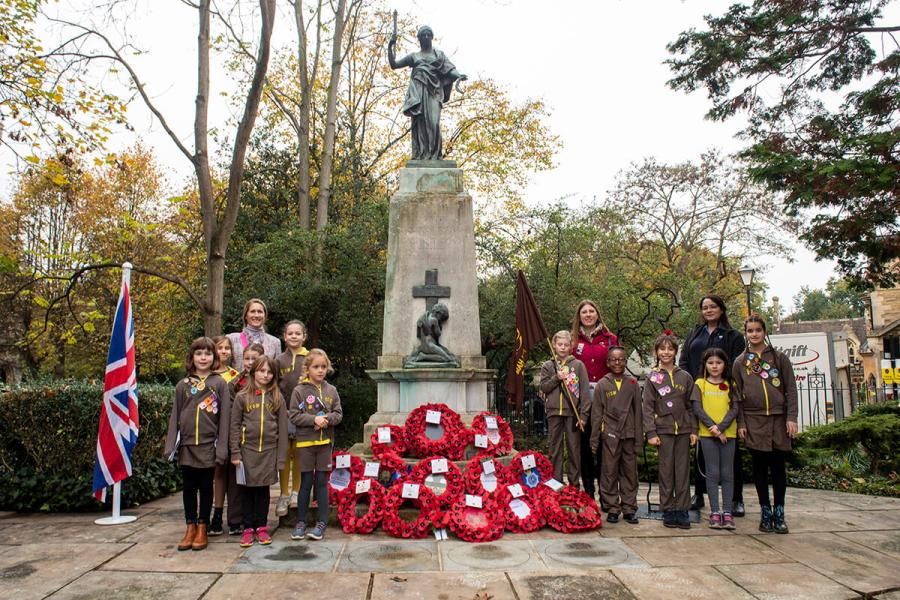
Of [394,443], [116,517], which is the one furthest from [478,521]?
[116,517]

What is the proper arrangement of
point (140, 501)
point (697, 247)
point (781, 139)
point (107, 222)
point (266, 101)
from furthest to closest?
point (697, 247) → point (107, 222) → point (266, 101) → point (781, 139) → point (140, 501)

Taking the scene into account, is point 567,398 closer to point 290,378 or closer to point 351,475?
point 351,475

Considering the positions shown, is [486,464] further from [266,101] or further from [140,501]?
[266,101]

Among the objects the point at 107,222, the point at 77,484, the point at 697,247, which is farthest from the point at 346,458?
the point at 697,247

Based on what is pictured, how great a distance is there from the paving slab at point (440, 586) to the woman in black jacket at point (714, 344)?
272cm

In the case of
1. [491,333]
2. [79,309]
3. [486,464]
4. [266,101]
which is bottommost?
[486,464]

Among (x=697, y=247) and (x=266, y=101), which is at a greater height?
(x=266, y=101)

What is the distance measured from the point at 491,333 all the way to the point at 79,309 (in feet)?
52.1

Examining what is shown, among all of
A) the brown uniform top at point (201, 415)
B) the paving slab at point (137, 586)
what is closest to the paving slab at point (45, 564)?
the paving slab at point (137, 586)

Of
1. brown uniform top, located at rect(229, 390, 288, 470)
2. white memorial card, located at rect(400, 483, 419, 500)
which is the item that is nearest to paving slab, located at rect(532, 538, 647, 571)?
white memorial card, located at rect(400, 483, 419, 500)

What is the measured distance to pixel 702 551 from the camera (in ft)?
14.9

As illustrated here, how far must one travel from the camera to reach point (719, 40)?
308 inches

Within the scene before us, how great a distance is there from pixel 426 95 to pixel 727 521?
570cm

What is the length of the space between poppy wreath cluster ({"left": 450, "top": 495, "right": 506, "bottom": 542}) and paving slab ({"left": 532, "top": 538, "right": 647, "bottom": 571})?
1.08 ft
